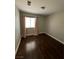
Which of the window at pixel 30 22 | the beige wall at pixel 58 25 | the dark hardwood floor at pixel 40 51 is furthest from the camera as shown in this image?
the window at pixel 30 22

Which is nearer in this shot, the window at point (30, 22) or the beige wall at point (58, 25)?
the beige wall at point (58, 25)

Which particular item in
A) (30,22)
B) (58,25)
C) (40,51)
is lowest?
(40,51)

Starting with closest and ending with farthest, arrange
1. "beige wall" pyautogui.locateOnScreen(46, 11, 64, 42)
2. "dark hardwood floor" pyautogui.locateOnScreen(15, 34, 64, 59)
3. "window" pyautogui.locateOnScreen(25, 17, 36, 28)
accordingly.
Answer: "dark hardwood floor" pyautogui.locateOnScreen(15, 34, 64, 59)
"beige wall" pyautogui.locateOnScreen(46, 11, 64, 42)
"window" pyautogui.locateOnScreen(25, 17, 36, 28)

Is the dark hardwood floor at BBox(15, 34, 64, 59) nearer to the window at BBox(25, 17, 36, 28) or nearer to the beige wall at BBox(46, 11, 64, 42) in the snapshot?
the beige wall at BBox(46, 11, 64, 42)

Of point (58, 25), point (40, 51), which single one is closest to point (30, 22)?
point (58, 25)

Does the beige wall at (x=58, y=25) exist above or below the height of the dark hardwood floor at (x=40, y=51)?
above

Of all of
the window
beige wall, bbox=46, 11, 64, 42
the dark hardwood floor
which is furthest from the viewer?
the window

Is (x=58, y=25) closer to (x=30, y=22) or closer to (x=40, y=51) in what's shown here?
(x=40, y=51)

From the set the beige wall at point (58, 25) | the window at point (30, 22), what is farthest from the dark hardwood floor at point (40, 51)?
the window at point (30, 22)

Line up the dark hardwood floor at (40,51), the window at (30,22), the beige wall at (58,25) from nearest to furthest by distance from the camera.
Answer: the dark hardwood floor at (40,51)
the beige wall at (58,25)
the window at (30,22)

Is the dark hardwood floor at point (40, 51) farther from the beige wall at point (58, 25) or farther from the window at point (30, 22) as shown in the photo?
the window at point (30, 22)

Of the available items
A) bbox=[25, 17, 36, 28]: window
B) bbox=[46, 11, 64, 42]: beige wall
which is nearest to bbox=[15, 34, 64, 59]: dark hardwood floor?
bbox=[46, 11, 64, 42]: beige wall
